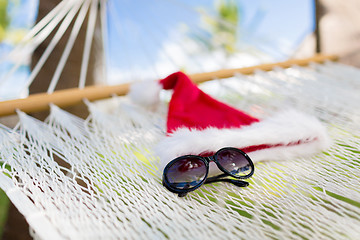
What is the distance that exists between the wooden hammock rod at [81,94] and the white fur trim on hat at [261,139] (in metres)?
0.40

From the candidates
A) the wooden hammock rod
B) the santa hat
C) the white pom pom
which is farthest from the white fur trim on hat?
the wooden hammock rod

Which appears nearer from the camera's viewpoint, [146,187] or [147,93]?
[146,187]

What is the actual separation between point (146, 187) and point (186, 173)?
0.08m

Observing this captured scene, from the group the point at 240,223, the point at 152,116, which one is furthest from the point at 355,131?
the point at 152,116

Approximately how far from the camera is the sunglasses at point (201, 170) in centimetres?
44

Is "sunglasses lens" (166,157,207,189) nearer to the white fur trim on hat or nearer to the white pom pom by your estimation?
the white fur trim on hat

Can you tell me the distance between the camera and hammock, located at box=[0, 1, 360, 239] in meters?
0.36

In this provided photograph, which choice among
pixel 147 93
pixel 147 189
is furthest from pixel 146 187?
pixel 147 93

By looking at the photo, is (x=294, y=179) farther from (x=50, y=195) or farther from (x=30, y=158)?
(x=30, y=158)

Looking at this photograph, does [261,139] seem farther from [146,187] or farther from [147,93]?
[147,93]

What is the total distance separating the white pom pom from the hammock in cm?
5

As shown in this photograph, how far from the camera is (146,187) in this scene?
458mm

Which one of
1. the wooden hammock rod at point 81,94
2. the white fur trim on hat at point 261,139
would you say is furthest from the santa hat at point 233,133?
the wooden hammock rod at point 81,94

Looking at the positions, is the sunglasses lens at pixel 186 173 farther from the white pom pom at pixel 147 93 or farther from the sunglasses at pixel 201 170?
the white pom pom at pixel 147 93
